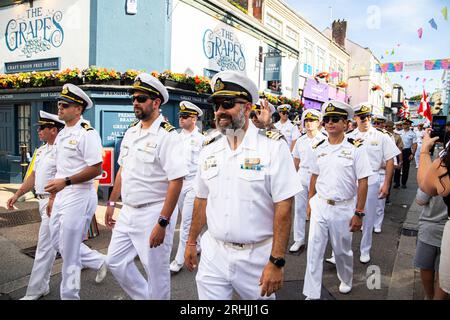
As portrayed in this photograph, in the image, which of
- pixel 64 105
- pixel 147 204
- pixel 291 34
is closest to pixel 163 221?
pixel 147 204

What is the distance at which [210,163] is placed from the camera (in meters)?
2.57

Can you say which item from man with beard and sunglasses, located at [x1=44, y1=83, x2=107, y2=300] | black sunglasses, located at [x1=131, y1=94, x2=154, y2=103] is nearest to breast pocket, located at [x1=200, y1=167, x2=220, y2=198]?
black sunglasses, located at [x1=131, y1=94, x2=154, y2=103]

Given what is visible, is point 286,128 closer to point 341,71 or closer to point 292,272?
point 292,272

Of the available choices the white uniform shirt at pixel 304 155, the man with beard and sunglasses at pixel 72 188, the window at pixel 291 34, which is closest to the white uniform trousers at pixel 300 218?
the white uniform shirt at pixel 304 155

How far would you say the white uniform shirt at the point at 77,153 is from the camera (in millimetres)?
3549

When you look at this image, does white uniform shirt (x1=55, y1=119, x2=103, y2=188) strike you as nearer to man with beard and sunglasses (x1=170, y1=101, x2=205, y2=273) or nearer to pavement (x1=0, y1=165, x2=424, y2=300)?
pavement (x1=0, y1=165, x2=424, y2=300)

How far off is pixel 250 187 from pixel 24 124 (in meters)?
10.8

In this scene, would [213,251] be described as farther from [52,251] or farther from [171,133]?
[52,251]

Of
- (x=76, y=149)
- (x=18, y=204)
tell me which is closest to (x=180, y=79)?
(x=18, y=204)

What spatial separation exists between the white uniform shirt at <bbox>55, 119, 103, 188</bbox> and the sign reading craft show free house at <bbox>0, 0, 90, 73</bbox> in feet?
21.2

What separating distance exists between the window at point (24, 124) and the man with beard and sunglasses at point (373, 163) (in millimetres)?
9775

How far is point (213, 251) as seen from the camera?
2.45m

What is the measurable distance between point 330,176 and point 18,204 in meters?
7.39

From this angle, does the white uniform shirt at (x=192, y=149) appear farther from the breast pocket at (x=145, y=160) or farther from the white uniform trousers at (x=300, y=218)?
the breast pocket at (x=145, y=160)
